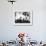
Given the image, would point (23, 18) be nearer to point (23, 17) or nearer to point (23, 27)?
point (23, 17)

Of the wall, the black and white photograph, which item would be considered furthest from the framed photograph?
the wall

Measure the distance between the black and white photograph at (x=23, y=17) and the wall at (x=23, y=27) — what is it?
6.1 inches

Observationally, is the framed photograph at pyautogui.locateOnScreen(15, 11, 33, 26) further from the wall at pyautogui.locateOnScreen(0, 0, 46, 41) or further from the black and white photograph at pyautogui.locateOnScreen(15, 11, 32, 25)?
the wall at pyautogui.locateOnScreen(0, 0, 46, 41)

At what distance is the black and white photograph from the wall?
154mm

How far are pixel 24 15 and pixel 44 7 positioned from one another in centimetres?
83

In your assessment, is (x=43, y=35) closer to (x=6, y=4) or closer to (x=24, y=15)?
(x=24, y=15)

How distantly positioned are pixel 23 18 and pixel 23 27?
0.35 m

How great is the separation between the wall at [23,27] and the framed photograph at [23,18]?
0.38ft

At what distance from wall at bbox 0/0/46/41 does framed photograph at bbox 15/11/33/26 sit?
0.12m

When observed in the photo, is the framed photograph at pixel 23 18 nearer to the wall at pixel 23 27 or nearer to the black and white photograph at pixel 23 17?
the black and white photograph at pixel 23 17

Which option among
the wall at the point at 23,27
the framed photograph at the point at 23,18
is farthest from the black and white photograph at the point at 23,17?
the wall at the point at 23,27

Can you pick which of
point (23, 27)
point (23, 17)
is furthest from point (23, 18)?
point (23, 27)

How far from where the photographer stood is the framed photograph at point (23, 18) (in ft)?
16.9

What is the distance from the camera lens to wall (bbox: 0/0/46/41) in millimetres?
5129
